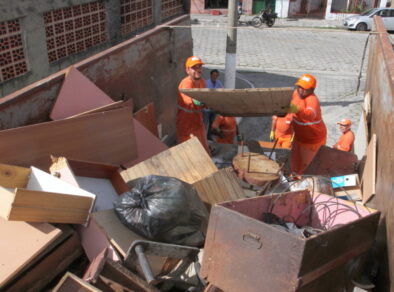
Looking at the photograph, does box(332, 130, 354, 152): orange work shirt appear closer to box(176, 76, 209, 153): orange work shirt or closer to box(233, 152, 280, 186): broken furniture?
box(233, 152, 280, 186): broken furniture

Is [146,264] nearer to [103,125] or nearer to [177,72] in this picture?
[103,125]

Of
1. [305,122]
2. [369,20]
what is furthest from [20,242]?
[369,20]

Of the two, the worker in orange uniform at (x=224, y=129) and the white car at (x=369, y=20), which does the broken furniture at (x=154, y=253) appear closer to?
the worker in orange uniform at (x=224, y=129)

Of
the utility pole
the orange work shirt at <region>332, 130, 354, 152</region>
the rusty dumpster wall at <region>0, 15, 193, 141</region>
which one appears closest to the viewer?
the rusty dumpster wall at <region>0, 15, 193, 141</region>

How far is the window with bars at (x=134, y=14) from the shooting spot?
7.65m

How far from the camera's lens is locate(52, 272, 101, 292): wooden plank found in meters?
2.13

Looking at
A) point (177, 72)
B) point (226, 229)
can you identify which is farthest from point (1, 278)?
point (177, 72)

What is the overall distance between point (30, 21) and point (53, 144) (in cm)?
266

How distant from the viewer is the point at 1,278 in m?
2.28

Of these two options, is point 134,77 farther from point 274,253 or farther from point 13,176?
point 274,253

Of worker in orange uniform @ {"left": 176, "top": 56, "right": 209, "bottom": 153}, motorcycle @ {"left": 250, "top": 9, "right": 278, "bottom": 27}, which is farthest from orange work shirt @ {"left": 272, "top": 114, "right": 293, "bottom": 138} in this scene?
motorcycle @ {"left": 250, "top": 9, "right": 278, "bottom": 27}

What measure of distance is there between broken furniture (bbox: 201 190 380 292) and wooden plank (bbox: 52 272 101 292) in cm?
68

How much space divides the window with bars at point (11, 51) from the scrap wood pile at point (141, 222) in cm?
173

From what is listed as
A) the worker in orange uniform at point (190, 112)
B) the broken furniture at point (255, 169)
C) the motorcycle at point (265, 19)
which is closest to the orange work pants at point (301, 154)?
the broken furniture at point (255, 169)
